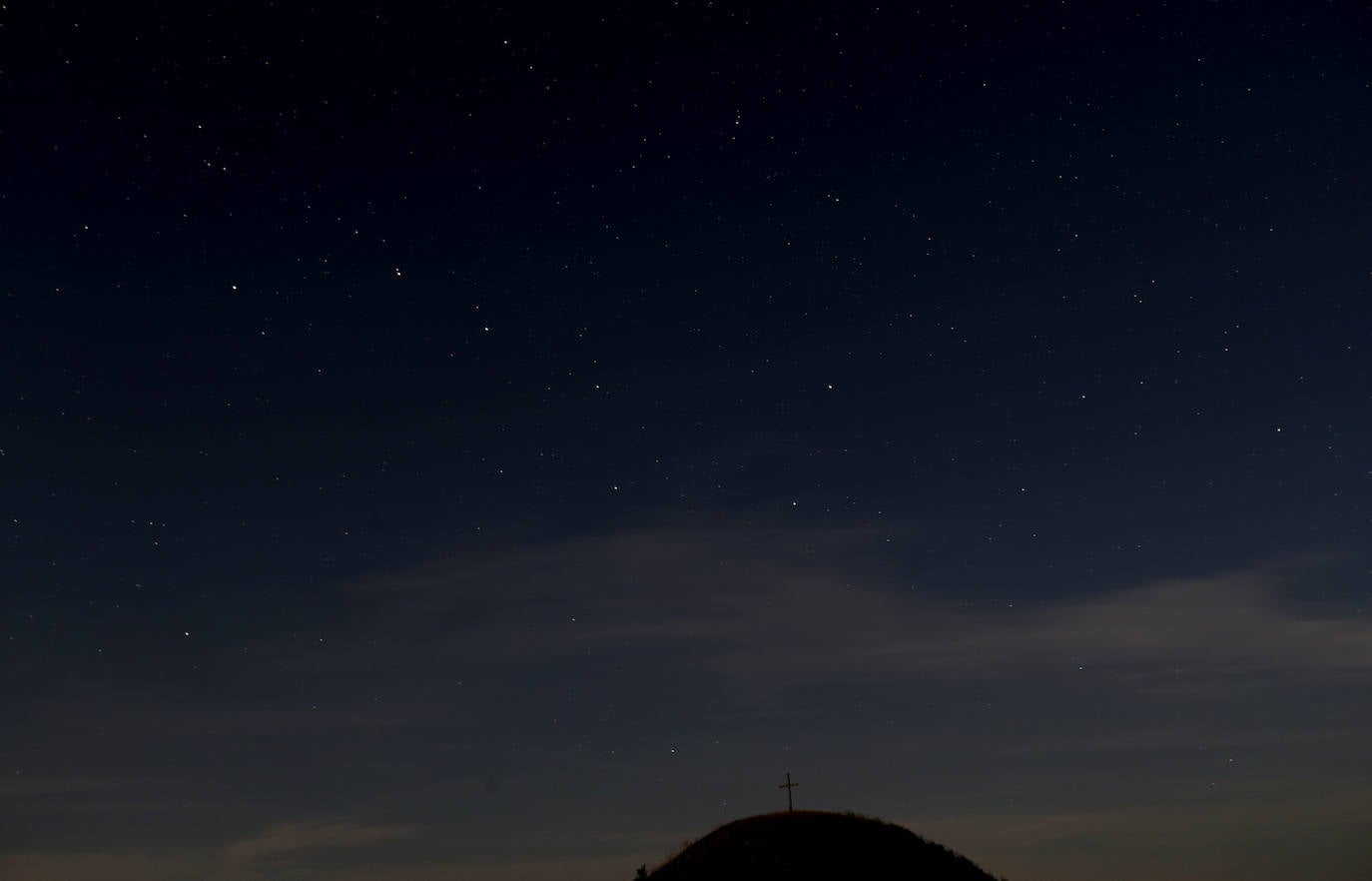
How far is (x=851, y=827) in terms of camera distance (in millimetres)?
45719

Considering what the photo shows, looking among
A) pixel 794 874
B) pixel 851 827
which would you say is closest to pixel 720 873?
pixel 794 874

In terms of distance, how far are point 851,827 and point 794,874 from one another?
442cm

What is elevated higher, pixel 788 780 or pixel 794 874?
pixel 788 780

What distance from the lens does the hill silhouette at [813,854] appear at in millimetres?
42406

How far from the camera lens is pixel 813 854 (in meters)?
43.3

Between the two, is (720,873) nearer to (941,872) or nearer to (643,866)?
(643,866)

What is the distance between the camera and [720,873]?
139 feet

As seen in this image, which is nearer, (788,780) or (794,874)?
(794,874)

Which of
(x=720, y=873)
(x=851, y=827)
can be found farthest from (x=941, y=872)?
(x=720, y=873)

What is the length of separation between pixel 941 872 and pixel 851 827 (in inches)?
139

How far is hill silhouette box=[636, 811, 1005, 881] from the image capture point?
42406mm

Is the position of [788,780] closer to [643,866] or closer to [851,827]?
[851,827]

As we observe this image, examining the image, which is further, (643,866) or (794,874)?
(643,866)

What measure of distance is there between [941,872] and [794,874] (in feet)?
17.0
